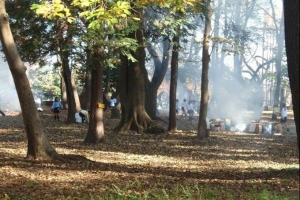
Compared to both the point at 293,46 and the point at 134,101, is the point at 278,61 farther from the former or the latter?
the point at 293,46

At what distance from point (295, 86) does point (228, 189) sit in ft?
17.5

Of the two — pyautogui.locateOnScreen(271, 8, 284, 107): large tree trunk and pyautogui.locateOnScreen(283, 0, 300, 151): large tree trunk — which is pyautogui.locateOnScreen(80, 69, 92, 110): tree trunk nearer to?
pyautogui.locateOnScreen(271, 8, 284, 107): large tree trunk

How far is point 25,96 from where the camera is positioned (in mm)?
12023

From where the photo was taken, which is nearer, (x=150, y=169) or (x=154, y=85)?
(x=150, y=169)

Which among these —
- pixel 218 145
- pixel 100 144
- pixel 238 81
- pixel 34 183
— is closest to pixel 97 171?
pixel 34 183

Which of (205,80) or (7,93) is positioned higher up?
(7,93)

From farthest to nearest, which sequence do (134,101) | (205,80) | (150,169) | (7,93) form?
Result: (7,93) < (134,101) < (205,80) < (150,169)

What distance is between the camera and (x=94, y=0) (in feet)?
31.9

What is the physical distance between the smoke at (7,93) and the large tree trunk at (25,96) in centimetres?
4092

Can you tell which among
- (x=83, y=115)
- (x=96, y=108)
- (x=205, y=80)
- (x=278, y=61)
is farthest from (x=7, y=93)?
(x=96, y=108)

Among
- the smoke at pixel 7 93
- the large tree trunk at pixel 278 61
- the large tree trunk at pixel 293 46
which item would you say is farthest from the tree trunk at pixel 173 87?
the smoke at pixel 7 93

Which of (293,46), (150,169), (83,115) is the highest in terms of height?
(293,46)

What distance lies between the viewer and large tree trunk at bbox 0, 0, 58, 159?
38.4 ft

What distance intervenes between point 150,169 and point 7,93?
53465 mm
